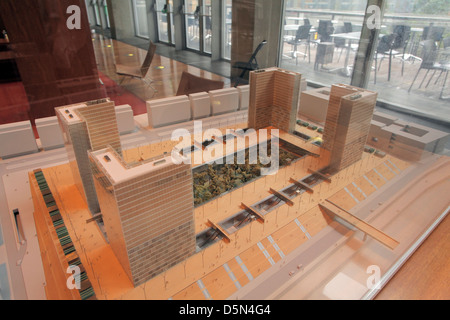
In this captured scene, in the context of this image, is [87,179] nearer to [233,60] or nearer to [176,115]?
[176,115]

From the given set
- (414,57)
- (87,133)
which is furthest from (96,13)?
(414,57)

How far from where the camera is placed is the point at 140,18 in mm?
8211

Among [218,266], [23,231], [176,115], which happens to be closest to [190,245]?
[218,266]

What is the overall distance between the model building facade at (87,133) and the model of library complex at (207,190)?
1 cm

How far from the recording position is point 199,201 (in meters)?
4.54

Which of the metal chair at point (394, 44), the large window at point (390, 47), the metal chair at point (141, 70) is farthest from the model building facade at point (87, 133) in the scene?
the metal chair at point (394, 44)

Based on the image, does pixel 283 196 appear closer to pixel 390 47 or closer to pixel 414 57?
pixel 414 57

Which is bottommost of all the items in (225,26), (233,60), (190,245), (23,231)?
(23,231)

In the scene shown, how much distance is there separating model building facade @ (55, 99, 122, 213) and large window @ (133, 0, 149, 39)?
4.59 meters

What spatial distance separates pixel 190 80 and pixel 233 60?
2.11 metres

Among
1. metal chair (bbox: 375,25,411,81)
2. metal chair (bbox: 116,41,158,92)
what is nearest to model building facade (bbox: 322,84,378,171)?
metal chair (bbox: 375,25,411,81)

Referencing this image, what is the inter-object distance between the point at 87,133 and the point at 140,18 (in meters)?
5.36

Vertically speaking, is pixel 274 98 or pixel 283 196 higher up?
pixel 274 98

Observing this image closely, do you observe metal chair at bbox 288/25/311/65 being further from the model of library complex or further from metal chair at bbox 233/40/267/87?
the model of library complex
